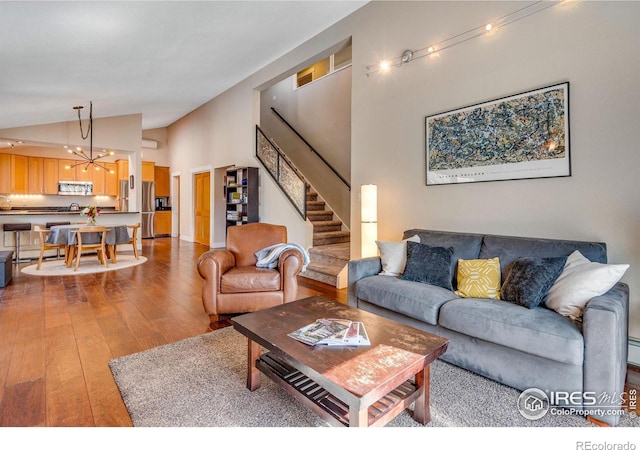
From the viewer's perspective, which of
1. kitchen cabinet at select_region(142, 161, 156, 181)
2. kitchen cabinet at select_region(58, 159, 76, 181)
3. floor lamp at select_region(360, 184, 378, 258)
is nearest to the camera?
floor lamp at select_region(360, 184, 378, 258)

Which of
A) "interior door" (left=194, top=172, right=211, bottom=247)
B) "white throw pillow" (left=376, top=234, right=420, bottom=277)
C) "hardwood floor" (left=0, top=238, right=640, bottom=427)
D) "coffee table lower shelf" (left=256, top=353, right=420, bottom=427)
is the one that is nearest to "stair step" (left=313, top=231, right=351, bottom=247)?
"hardwood floor" (left=0, top=238, right=640, bottom=427)

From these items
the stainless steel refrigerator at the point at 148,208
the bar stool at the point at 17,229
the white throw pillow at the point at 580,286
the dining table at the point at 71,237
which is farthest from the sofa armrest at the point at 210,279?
the stainless steel refrigerator at the point at 148,208

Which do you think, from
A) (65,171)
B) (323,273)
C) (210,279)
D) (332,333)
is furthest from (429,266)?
(65,171)

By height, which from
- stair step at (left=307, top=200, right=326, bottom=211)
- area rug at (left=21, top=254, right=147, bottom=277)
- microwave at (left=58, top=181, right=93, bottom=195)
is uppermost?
microwave at (left=58, top=181, right=93, bottom=195)

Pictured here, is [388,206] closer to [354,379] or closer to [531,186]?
[531,186]

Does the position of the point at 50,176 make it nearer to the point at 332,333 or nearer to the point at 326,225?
the point at 326,225

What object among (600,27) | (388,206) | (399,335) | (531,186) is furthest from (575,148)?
(399,335)

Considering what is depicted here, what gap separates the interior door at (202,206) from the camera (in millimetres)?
8547

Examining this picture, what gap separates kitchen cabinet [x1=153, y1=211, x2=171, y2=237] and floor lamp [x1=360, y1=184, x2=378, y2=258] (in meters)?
8.21

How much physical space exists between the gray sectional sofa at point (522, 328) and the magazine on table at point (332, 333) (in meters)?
0.76

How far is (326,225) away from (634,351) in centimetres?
414

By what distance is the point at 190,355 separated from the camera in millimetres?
2348

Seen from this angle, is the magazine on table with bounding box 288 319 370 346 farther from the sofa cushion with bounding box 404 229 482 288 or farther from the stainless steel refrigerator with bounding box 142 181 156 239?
the stainless steel refrigerator with bounding box 142 181 156 239

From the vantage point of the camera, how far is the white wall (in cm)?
232
